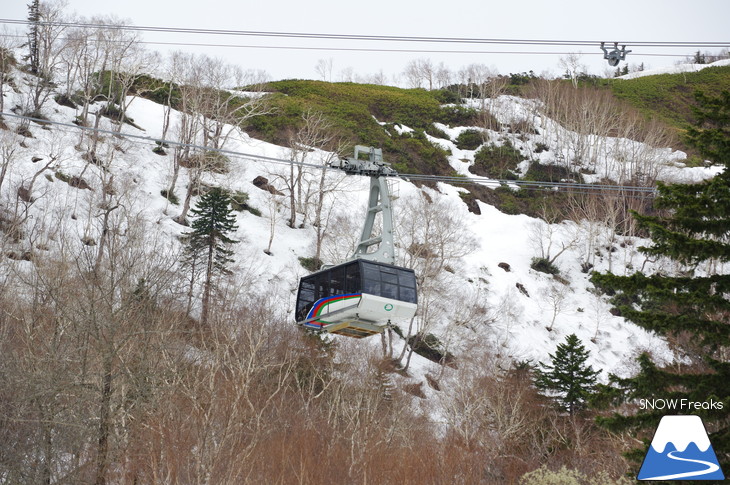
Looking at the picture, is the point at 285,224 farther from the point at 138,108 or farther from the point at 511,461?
the point at 511,461

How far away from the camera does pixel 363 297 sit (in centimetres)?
1780

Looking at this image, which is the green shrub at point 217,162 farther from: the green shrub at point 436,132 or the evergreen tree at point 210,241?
the green shrub at point 436,132

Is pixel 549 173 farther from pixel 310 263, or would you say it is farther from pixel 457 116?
pixel 310 263

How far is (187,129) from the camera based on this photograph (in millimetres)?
53938

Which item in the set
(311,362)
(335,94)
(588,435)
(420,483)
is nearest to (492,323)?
(588,435)

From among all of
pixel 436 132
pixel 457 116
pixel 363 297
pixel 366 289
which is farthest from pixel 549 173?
pixel 363 297

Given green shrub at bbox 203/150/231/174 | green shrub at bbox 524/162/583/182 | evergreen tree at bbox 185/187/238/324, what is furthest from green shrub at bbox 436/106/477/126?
evergreen tree at bbox 185/187/238/324

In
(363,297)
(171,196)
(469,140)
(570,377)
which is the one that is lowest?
(570,377)

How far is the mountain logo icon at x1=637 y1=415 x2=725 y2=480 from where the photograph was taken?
38.3ft

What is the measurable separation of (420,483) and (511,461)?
7.90 m

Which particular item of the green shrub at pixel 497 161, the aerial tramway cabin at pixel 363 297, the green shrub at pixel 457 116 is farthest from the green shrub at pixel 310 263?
the green shrub at pixel 457 116

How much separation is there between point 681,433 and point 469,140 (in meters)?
62.4

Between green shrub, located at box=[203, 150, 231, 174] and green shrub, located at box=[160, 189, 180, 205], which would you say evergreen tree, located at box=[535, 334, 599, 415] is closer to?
green shrub, located at box=[160, 189, 180, 205]

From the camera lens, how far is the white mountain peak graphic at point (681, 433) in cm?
1189
